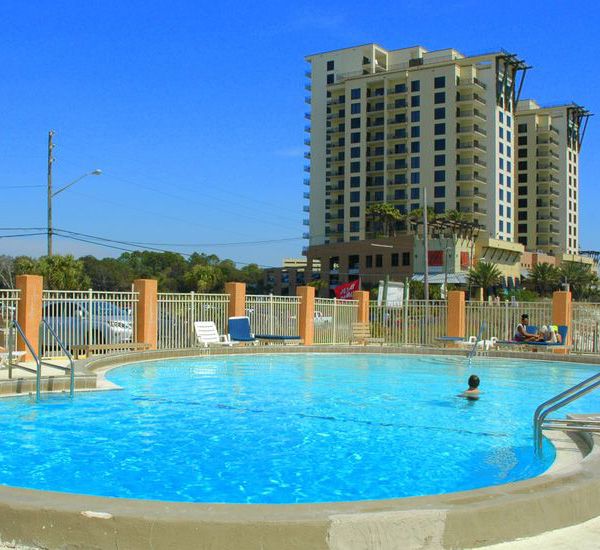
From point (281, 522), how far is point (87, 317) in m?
15.0

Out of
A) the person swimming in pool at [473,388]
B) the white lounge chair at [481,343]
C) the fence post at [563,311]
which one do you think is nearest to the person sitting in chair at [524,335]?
the white lounge chair at [481,343]

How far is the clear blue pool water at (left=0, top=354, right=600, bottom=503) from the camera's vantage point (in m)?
7.26

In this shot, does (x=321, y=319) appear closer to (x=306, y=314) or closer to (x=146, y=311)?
(x=306, y=314)

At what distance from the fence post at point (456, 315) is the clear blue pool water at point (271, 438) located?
9322mm

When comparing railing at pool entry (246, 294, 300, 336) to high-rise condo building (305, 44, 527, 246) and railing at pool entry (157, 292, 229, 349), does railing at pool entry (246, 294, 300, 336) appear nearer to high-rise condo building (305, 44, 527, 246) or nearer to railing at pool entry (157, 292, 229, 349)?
railing at pool entry (157, 292, 229, 349)

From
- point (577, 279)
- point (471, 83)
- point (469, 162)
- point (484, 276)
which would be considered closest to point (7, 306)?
point (484, 276)

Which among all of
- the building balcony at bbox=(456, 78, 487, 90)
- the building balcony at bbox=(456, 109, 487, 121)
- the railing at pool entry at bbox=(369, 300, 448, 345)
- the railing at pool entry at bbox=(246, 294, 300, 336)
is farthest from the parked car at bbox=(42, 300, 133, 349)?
the building balcony at bbox=(456, 78, 487, 90)

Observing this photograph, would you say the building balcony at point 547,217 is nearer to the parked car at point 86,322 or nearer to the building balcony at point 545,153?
the building balcony at point 545,153

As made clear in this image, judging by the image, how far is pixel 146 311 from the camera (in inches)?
779

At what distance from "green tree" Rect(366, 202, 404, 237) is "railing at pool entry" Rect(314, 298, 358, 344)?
228 ft

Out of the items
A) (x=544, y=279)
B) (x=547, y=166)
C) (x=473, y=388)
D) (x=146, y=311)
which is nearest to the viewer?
(x=473, y=388)

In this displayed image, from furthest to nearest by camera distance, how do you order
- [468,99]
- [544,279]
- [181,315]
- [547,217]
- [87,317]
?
[547,217] < [468,99] < [544,279] < [181,315] < [87,317]

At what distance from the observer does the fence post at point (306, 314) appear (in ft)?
80.2

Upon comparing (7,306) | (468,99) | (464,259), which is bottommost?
(7,306)
